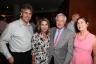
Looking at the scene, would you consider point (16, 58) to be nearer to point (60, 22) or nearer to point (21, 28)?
point (21, 28)

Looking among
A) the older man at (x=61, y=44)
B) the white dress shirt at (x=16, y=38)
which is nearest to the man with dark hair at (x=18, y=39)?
the white dress shirt at (x=16, y=38)

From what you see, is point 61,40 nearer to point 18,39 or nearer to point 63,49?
point 63,49

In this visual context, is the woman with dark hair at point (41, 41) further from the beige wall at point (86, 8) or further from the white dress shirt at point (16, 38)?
the beige wall at point (86, 8)

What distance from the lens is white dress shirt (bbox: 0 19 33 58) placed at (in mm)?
3566

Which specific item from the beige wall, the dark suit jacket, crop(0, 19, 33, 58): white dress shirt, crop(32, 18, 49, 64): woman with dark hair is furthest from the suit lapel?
the beige wall

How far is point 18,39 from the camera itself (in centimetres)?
361

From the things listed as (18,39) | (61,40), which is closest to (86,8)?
(61,40)

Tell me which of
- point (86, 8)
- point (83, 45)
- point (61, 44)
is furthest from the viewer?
point (86, 8)

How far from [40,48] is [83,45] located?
2.15 feet

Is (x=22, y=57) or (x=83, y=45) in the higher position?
(x=83, y=45)

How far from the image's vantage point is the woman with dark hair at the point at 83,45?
349 cm

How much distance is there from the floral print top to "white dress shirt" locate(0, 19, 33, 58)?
0.09 m

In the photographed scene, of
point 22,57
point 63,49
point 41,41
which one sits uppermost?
point 41,41

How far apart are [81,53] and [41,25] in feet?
2.38
